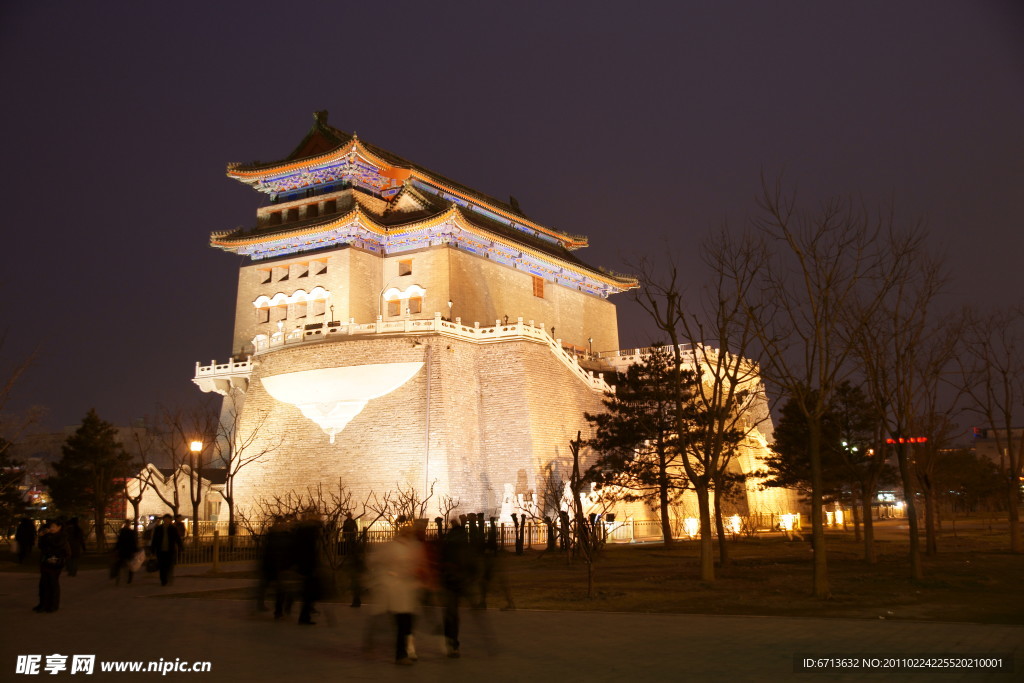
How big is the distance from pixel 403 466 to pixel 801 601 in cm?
1914

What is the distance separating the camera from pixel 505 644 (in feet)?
27.8

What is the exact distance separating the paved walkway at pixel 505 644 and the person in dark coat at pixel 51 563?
10.4 inches

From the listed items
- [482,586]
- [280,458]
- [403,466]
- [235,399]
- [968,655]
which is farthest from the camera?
[235,399]

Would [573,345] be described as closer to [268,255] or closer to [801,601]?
[268,255]

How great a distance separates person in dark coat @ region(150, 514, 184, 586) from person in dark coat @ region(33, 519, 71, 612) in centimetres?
387

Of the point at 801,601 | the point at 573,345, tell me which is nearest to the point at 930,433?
the point at 801,601

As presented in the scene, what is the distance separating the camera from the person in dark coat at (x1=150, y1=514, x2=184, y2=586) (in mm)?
14898

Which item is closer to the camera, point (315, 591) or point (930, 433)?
point (315, 591)

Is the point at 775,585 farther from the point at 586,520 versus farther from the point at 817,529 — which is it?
the point at 586,520

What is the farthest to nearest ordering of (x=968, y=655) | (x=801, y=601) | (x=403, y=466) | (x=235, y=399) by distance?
(x=235, y=399) → (x=403, y=466) → (x=801, y=601) → (x=968, y=655)

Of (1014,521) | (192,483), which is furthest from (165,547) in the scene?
(1014,521)

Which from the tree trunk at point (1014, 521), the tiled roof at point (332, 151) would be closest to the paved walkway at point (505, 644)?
the tree trunk at point (1014, 521)

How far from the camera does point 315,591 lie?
32.0ft

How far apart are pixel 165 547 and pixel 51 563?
4.35m
